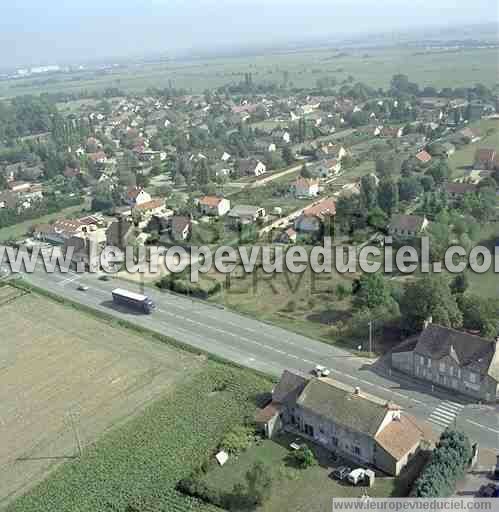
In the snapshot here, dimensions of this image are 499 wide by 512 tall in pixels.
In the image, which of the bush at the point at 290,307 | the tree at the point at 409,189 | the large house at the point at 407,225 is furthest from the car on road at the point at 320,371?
the tree at the point at 409,189

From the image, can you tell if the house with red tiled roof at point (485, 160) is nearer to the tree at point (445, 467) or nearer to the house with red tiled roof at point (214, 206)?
the house with red tiled roof at point (214, 206)

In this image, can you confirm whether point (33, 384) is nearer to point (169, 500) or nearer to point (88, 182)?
point (169, 500)

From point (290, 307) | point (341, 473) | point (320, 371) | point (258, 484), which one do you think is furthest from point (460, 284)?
point (258, 484)

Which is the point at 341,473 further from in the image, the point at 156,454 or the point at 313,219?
the point at 313,219

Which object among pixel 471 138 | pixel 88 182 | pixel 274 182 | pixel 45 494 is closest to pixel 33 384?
pixel 45 494

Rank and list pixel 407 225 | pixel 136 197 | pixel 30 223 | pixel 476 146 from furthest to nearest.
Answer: pixel 476 146, pixel 30 223, pixel 136 197, pixel 407 225

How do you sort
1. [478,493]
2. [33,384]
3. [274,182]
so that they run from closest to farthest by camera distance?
[478,493]
[33,384]
[274,182]

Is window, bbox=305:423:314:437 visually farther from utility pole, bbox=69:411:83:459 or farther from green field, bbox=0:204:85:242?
green field, bbox=0:204:85:242
